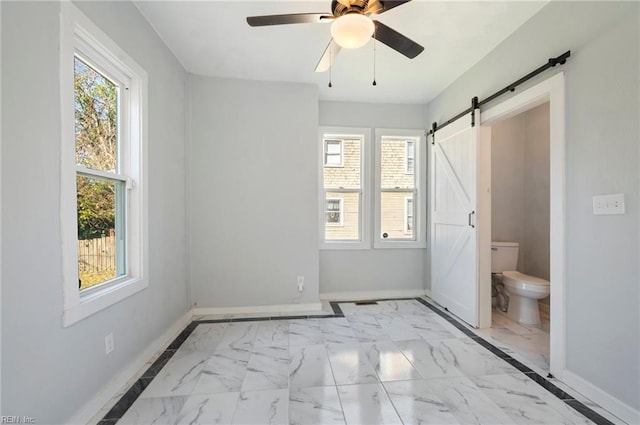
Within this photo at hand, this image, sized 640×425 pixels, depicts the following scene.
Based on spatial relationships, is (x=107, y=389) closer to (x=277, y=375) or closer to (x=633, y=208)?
(x=277, y=375)

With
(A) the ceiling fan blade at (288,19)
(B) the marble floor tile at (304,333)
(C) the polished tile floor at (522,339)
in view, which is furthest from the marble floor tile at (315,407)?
(A) the ceiling fan blade at (288,19)

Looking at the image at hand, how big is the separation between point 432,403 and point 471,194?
1982 mm

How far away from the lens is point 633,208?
1511 millimetres

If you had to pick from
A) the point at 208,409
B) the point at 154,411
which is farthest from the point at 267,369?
the point at 154,411

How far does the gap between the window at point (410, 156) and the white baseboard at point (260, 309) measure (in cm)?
228

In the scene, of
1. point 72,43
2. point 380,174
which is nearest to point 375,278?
point 380,174

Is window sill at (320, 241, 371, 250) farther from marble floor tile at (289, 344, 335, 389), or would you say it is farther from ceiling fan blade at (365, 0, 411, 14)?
ceiling fan blade at (365, 0, 411, 14)

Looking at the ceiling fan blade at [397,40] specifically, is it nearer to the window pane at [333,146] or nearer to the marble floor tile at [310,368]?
the window pane at [333,146]

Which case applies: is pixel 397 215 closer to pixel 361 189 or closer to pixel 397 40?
pixel 361 189

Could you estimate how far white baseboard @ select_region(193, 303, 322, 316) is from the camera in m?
3.16

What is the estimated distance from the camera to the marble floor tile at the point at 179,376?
1819mm

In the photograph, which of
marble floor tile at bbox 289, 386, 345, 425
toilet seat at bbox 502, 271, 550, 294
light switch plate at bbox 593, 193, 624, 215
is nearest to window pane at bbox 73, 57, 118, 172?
marble floor tile at bbox 289, 386, 345, 425

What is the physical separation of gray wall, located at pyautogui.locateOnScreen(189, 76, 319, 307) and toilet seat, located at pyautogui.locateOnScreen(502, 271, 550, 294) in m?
2.16

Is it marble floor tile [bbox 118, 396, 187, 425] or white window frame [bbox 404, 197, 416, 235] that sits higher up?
white window frame [bbox 404, 197, 416, 235]
